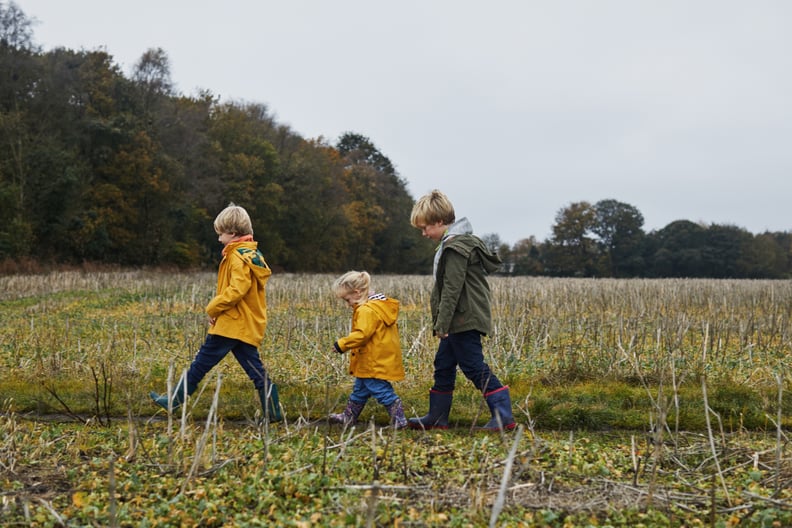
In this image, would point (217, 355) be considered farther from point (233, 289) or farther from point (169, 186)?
point (169, 186)

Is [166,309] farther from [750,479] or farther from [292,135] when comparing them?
[292,135]

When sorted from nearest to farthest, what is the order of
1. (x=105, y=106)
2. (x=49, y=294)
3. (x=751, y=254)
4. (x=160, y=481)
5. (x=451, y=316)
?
(x=160, y=481), (x=451, y=316), (x=49, y=294), (x=105, y=106), (x=751, y=254)

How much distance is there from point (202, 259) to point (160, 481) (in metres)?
47.9

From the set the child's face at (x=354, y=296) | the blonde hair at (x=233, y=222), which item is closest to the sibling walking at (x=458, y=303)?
the child's face at (x=354, y=296)

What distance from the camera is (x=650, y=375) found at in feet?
25.5

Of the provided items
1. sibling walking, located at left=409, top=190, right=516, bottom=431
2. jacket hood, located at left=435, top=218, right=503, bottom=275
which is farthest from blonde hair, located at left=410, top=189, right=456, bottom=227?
jacket hood, located at left=435, top=218, right=503, bottom=275

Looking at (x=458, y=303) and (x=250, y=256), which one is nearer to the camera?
(x=458, y=303)

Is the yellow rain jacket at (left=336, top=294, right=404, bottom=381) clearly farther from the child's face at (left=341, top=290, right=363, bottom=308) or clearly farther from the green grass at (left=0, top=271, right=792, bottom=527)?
the green grass at (left=0, top=271, right=792, bottom=527)

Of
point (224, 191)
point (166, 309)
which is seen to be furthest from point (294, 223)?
point (166, 309)

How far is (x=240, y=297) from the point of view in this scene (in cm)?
588

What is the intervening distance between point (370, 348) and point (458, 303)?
34.0 inches

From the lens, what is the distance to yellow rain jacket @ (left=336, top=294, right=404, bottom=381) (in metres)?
5.82

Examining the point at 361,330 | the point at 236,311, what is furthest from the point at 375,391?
the point at 236,311

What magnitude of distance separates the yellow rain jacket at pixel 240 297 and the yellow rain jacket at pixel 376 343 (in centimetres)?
88
